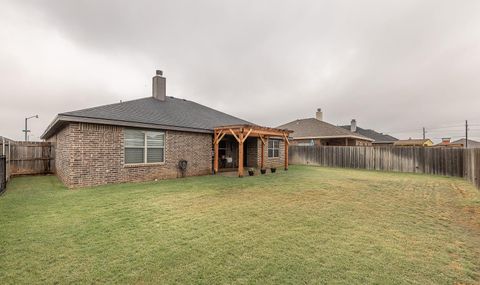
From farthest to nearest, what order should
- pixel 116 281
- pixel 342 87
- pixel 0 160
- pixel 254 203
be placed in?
1. pixel 342 87
2. pixel 0 160
3. pixel 254 203
4. pixel 116 281

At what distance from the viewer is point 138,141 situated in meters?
9.19

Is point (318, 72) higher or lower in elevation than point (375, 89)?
higher

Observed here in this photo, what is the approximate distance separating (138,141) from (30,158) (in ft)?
24.5

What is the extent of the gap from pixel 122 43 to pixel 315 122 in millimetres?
21042

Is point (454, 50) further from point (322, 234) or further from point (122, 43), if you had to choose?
point (122, 43)

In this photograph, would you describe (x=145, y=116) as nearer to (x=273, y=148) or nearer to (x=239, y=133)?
(x=239, y=133)

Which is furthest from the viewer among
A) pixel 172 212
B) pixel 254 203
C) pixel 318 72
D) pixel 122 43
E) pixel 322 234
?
pixel 318 72

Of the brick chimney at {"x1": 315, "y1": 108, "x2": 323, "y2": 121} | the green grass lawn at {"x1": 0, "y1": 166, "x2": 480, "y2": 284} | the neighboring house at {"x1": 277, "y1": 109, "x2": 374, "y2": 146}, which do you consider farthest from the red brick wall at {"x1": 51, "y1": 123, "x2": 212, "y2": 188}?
the brick chimney at {"x1": 315, "y1": 108, "x2": 323, "y2": 121}

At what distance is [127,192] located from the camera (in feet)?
22.4

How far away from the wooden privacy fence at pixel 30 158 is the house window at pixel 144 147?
7.00 meters

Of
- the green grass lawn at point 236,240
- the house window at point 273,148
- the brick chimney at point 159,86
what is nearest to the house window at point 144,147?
the green grass lawn at point 236,240

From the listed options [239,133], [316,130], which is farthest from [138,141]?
[316,130]

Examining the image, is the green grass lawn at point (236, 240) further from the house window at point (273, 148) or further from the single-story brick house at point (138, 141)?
the house window at point (273, 148)

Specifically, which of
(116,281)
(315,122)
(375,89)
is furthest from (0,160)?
(315,122)
